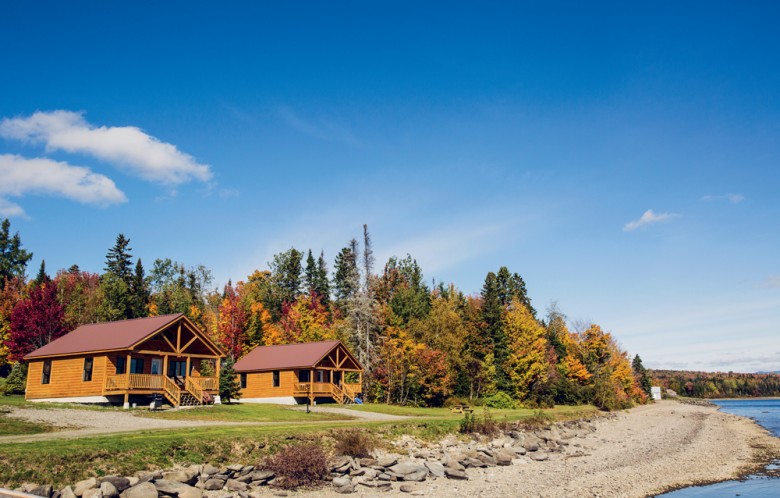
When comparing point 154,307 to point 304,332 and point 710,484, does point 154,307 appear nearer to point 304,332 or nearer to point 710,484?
point 304,332

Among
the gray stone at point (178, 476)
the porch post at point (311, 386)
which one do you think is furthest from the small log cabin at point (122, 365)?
the gray stone at point (178, 476)

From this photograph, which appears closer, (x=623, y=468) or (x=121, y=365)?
(x=623, y=468)

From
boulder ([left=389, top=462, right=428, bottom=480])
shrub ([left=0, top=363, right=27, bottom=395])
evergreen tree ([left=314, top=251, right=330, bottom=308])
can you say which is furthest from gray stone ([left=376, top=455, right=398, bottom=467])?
evergreen tree ([left=314, top=251, right=330, bottom=308])

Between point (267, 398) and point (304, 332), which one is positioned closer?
point (267, 398)

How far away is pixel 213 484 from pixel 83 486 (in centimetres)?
346

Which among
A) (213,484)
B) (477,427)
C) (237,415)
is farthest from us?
(237,415)

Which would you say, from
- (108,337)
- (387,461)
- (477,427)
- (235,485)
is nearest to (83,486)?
(235,485)

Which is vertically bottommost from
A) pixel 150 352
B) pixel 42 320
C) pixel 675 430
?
pixel 675 430

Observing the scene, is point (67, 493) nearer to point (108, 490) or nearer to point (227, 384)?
point (108, 490)

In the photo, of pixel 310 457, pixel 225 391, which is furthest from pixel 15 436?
pixel 225 391

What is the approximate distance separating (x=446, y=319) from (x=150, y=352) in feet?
98.1

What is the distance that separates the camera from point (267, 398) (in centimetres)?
4550

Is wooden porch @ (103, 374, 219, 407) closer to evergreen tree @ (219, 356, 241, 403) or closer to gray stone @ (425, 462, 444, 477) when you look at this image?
evergreen tree @ (219, 356, 241, 403)

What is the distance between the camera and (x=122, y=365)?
111ft
